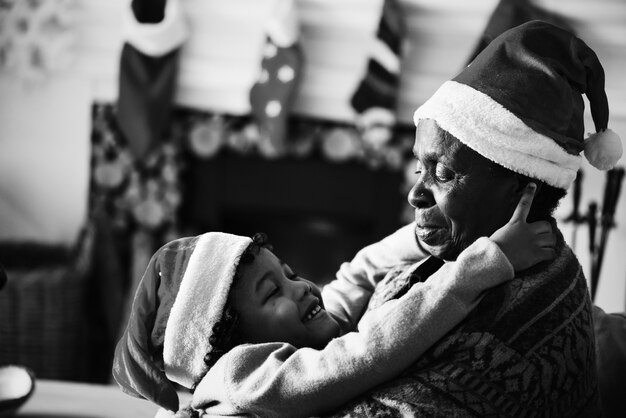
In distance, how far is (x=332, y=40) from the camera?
3055 mm

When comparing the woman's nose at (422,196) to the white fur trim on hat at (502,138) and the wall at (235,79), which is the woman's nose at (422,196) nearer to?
the white fur trim on hat at (502,138)

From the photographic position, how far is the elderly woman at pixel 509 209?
0.90 meters

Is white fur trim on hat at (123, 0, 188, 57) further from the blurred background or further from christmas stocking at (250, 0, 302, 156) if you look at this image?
christmas stocking at (250, 0, 302, 156)

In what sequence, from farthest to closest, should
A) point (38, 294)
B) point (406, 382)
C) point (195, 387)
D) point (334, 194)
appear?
point (334, 194)
point (38, 294)
point (195, 387)
point (406, 382)

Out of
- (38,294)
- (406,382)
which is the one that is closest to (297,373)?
(406,382)

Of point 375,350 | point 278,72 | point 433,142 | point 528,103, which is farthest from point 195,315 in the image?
point 278,72

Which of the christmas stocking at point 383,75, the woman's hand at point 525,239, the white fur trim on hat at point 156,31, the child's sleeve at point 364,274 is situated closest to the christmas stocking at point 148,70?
the white fur trim on hat at point 156,31

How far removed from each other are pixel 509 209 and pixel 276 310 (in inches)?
13.8

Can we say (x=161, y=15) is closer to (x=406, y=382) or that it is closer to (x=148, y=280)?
(x=148, y=280)

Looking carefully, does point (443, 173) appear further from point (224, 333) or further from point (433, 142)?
point (224, 333)

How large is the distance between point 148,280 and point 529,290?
544 millimetres

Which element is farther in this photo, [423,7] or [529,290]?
[423,7]

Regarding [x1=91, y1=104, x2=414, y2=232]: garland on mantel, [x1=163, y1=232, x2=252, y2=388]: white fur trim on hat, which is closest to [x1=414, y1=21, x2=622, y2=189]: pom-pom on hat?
[x1=163, y1=232, x2=252, y2=388]: white fur trim on hat

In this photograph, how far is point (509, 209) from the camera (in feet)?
3.26
